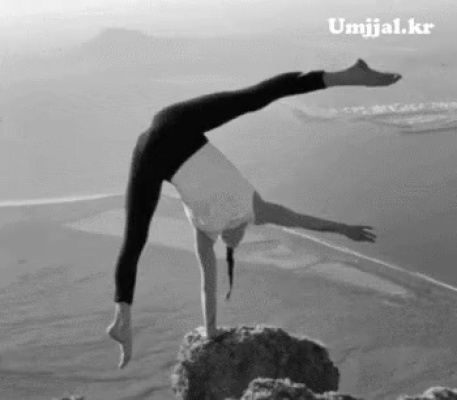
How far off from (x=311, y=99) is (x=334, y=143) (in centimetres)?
137

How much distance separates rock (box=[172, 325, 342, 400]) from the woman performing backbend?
0.30 meters

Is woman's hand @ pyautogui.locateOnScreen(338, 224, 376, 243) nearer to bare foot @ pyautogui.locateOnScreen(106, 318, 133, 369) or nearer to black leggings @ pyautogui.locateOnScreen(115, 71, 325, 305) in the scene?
black leggings @ pyautogui.locateOnScreen(115, 71, 325, 305)

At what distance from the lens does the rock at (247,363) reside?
2.29 meters

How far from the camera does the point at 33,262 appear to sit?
407cm

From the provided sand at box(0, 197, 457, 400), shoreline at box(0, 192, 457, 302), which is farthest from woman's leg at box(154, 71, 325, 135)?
shoreline at box(0, 192, 457, 302)

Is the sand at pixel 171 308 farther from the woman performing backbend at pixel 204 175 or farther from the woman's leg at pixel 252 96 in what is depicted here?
the woman's leg at pixel 252 96

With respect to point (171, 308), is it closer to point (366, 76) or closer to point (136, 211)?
point (136, 211)

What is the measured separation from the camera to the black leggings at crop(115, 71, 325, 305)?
185 centimetres

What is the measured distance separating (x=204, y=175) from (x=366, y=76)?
0.48 meters

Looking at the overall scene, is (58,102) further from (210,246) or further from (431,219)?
(210,246)

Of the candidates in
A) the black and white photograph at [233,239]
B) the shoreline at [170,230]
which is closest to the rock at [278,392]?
the black and white photograph at [233,239]

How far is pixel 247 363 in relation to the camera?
229 centimetres

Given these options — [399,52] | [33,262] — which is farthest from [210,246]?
[399,52]

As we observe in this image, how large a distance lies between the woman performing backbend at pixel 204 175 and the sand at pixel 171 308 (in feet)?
3.08
